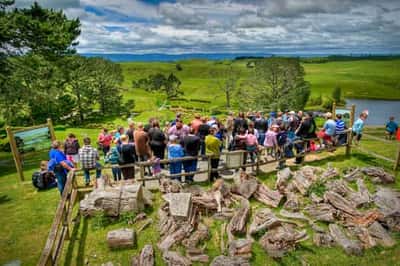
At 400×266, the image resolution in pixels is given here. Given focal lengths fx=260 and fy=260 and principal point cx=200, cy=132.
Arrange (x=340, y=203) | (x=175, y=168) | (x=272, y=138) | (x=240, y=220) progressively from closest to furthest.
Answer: (x=240, y=220) → (x=340, y=203) → (x=175, y=168) → (x=272, y=138)

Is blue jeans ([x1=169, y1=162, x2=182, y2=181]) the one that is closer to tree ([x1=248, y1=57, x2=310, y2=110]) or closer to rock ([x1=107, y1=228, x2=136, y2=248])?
rock ([x1=107, y1=228, x2=136, y2=248])

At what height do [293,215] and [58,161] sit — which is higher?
[58,161]

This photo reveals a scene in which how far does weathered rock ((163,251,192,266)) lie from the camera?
20.6 ft

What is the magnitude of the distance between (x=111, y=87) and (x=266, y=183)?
4379cm

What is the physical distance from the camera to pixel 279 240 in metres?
7.02

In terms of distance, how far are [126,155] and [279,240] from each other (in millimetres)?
5517

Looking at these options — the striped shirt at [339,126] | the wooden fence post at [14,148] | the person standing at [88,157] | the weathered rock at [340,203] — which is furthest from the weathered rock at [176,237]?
the striped shirt at [339,126]

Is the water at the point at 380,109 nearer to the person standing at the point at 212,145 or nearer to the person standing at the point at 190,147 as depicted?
the person standing at the point at 212,145

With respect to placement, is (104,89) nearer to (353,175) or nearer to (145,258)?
(353,175)

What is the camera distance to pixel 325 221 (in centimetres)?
811

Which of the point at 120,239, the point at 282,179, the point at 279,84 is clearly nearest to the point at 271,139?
the point at 282,179

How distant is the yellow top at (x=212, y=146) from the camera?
9.51 metres

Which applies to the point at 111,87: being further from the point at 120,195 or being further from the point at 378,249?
the point at 378,249

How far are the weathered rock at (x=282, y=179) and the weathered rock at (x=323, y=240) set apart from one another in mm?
2298
